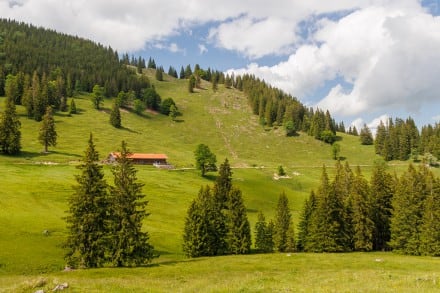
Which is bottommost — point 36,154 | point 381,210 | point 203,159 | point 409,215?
point 381,210

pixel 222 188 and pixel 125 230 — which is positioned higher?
pixel 222 188

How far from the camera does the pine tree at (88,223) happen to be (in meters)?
45.0

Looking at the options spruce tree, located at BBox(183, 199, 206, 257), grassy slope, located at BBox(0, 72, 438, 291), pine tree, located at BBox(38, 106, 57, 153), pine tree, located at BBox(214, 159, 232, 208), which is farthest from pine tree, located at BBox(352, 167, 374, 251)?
pine tree, located at BBox(38, 106, 57, 153)

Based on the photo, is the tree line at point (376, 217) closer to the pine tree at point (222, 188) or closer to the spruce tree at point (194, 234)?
the pine tree at point (222, 188)

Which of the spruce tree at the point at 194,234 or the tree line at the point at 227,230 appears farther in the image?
the tree line at the point at 227,230

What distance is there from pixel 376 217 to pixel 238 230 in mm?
31641

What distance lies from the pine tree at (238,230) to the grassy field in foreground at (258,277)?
35.6ft

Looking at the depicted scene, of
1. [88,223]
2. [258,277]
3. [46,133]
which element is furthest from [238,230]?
[46,133]

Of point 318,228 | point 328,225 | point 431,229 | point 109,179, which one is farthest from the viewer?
point 109,179

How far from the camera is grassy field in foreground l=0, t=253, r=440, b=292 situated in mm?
20672

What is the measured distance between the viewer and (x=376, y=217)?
79375 millimetres

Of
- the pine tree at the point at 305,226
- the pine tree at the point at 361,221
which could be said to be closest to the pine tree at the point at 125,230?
the pine tree at the point at 305,226

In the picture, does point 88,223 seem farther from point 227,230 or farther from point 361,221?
point 361,221

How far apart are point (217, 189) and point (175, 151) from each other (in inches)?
3820
